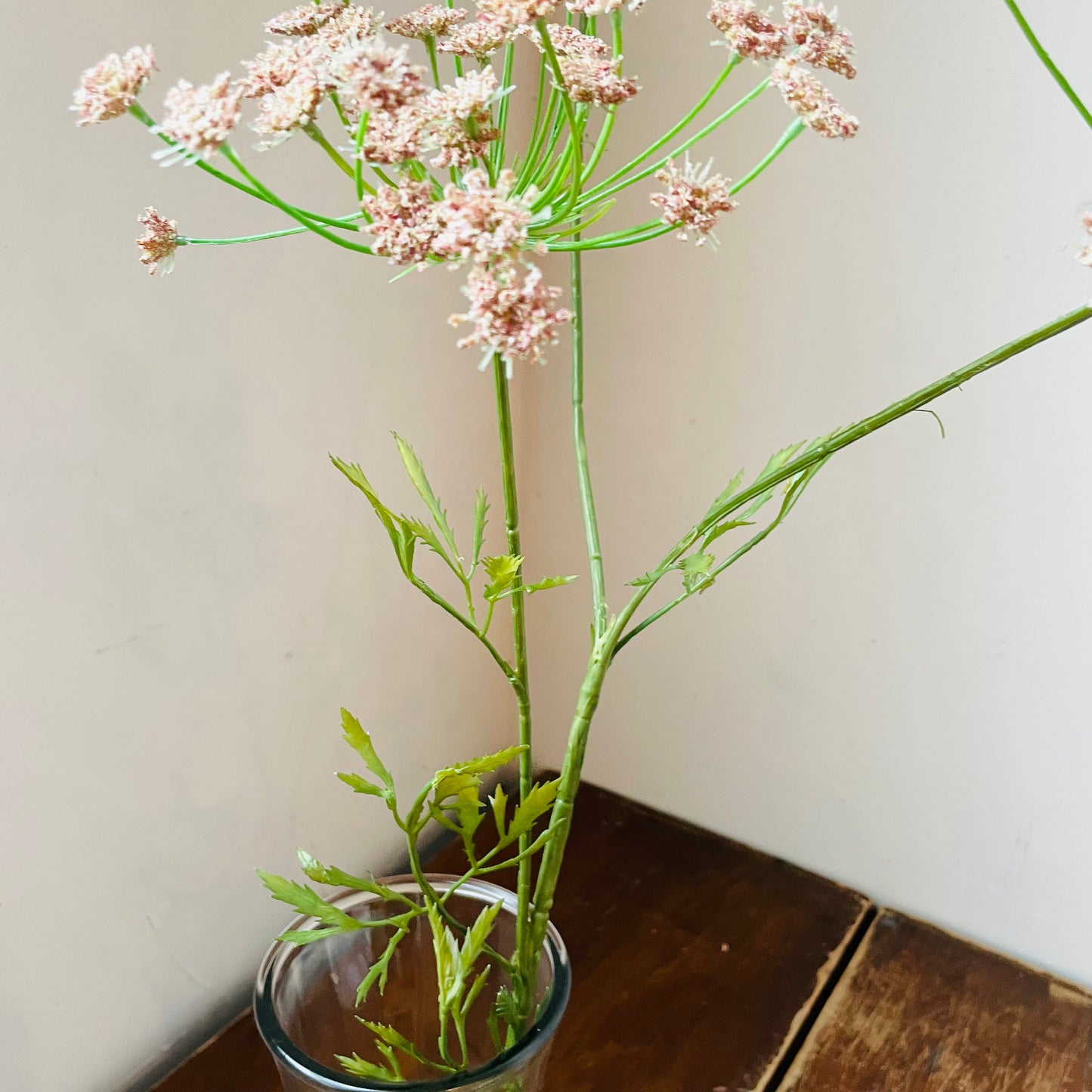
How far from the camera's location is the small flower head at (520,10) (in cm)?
29

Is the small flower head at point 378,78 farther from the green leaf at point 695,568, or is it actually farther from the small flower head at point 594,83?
the green leaf at point 695,568

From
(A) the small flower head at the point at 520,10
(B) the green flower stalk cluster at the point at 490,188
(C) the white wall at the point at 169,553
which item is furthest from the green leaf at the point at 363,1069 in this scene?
(A) the small flower head at the point at 520,10

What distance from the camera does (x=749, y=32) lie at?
34 centimetres

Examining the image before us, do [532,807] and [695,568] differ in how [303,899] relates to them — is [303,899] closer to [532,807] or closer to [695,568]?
[532,807]

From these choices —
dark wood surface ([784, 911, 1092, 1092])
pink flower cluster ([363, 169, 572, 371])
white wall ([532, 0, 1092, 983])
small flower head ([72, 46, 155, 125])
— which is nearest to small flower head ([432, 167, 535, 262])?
pink flower cluster ([363, 169, 572, 371])

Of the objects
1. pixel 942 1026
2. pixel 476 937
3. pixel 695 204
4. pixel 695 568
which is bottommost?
pixel 942 1026

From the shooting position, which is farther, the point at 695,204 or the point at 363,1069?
the point at 363,1069

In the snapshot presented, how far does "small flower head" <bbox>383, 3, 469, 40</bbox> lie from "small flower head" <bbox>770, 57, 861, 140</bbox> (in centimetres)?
14

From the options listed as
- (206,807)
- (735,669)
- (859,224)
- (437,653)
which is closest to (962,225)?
(859,224)

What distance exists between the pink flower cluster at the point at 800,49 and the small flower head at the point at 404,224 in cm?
13

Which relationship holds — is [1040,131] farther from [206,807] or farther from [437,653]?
[206,807]

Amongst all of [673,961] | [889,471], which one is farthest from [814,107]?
[673,961]

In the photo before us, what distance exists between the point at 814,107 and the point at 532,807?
32 centimetres

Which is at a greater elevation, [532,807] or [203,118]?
[203,118]
